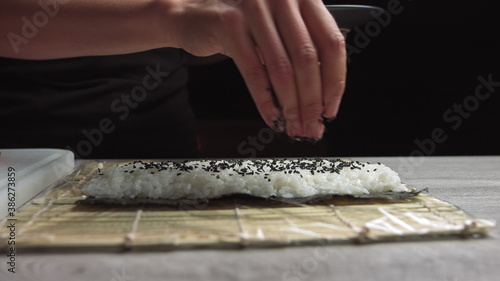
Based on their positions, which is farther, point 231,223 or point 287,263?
point 231,223

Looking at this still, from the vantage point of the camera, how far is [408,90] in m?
2.83

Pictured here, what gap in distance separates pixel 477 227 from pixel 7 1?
3.67 ft

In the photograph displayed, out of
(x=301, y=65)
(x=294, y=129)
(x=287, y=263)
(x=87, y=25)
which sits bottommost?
(x=287, y=263)

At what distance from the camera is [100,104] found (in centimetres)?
165

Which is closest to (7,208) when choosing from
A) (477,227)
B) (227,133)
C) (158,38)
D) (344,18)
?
(158,38)

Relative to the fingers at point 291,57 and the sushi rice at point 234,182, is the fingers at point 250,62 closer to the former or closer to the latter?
the fingers at point 291,57

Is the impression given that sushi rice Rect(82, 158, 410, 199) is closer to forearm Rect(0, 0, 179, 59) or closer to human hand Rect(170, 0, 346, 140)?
human hand Rect(170, 0, 346, 140)

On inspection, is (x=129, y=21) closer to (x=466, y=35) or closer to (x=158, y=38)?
(x=158, y=38)

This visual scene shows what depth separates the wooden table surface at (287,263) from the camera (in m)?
0.62

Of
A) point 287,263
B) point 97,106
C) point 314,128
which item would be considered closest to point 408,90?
point 97,106

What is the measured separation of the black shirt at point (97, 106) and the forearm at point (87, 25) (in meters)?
0.36

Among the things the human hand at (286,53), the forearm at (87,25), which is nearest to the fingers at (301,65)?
the human hand at (286,53)

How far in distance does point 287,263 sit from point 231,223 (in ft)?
0.56

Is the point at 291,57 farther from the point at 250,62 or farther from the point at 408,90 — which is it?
the point at 408,90
